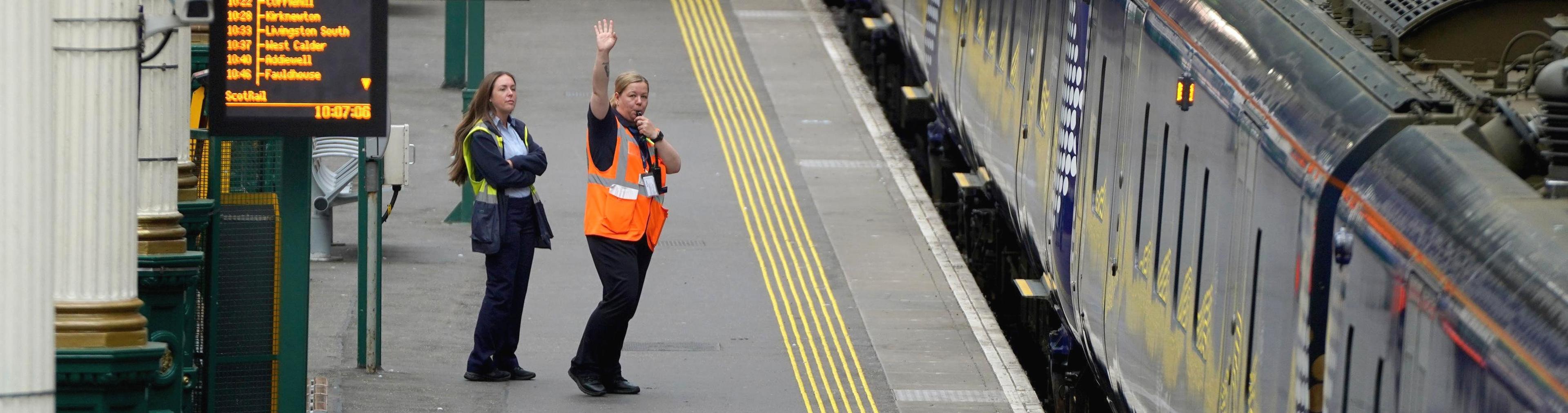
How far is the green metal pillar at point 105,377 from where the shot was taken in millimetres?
5629

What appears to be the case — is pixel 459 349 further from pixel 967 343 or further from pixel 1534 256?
pixel 1534 256

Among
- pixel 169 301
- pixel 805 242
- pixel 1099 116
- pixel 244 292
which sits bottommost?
pixel 805 242

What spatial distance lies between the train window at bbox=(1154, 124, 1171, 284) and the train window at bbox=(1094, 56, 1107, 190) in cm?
123

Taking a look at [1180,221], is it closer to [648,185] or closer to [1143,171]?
[1143,171]

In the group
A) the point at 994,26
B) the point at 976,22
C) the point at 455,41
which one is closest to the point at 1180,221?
the point at 994,26

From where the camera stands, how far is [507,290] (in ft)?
30.9

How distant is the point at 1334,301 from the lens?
539cm

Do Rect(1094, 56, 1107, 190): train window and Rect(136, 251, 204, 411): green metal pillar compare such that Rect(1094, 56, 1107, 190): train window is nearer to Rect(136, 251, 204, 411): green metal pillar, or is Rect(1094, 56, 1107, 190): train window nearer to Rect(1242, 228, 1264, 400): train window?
Rect(1242, 228, 1264, 400): train window

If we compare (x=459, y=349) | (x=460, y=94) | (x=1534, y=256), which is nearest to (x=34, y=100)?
(x=1534, y=256)

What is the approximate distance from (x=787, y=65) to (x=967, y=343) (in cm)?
875

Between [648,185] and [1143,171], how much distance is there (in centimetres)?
219

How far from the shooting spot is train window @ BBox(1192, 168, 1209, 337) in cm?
687

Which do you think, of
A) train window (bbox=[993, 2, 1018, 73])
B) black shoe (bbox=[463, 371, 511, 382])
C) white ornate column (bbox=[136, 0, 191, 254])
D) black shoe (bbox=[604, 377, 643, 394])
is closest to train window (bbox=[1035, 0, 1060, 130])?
train window (bbox=[993, 2, 1018, 73])

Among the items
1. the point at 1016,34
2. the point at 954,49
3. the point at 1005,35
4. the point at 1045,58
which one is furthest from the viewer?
the point at 954,49
